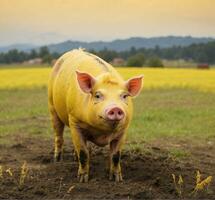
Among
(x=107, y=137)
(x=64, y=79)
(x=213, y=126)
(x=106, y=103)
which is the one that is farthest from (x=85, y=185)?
(x=213, y=126)

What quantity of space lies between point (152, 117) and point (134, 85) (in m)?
9.50

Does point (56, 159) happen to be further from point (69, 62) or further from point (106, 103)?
point (106, 103)

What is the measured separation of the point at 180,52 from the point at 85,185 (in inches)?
3573

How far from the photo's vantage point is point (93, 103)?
7.02m

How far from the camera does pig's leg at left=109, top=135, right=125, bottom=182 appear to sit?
7.80m

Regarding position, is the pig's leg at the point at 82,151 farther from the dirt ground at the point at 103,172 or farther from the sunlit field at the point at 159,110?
the sunlit field at the point at 159,110

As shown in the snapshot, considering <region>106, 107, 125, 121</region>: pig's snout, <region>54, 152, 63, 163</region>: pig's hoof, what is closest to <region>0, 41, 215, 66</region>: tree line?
<region>54, 152, 63, 163</region>: pig's hoof

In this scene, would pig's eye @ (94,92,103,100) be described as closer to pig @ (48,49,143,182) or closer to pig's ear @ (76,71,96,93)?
pig @ (48,49,143,182)

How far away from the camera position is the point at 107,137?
7.62 meters

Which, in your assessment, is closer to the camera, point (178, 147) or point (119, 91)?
point (119, 91)

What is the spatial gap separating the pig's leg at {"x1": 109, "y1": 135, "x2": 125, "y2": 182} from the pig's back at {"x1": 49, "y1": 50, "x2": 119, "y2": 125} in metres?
0.73

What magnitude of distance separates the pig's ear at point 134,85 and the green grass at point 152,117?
17.8 feet

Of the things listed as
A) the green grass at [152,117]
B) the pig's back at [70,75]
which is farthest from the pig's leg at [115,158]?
the green grass at [152,117]

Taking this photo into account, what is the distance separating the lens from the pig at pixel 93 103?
6855 millimetres
